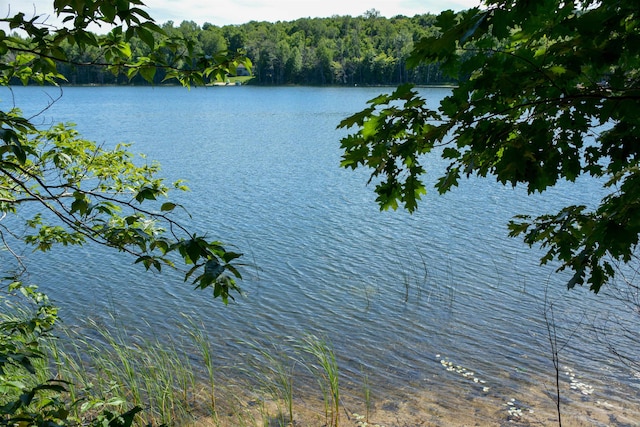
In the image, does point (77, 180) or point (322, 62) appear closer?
point (77, 180)

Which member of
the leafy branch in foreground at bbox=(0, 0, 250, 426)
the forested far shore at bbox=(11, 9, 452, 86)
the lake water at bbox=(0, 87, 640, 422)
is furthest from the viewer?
the forested far shore at bbox=(11, 9, 452, 86)

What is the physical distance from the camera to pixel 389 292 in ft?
35.5

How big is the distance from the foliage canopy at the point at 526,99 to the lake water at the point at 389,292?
386 cm

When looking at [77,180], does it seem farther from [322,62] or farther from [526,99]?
[322,62]

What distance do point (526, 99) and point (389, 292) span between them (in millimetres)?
8443

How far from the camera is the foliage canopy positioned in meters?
2.14

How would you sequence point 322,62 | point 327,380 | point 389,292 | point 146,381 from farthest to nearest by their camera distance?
point 322,62 → point 389,292 → point 327,380 → point 146,381

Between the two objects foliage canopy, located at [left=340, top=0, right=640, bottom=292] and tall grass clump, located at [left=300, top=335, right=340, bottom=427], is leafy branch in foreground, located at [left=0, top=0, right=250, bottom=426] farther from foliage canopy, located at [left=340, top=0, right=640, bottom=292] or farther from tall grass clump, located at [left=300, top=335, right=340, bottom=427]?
tall grass clump, located at [left=300, top=335, right=340, bottom=427]

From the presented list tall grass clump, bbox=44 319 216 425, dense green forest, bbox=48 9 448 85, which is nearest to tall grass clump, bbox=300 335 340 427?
tall grass clump, bbox=44 319 216 425

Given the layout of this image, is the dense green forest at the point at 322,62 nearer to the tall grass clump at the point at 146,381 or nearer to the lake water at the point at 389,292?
the lake water at the point at 389,292

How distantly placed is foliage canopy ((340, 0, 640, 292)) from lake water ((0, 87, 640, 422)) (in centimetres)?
386

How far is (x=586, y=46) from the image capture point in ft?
7.62

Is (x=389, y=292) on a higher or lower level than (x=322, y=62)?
lower

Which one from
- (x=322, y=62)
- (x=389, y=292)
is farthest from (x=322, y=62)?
(x=389, y=292)
